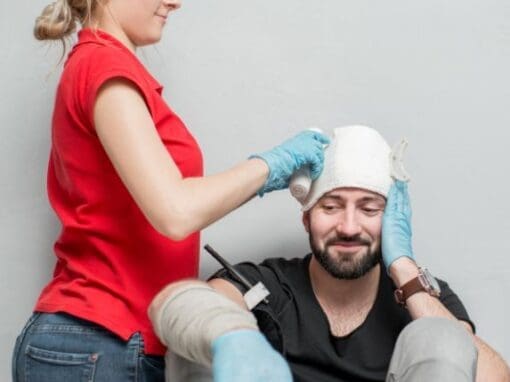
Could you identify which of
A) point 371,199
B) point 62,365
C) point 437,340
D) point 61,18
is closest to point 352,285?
point 371,199

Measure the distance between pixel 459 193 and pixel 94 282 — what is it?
86cm

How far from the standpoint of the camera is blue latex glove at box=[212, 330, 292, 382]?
0.98 meters

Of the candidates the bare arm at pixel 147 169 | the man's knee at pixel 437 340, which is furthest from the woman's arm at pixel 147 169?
the man's knee at pixel 437 340

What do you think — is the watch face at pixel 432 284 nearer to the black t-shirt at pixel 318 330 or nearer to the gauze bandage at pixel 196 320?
the black t-shirt at pixel 318 330

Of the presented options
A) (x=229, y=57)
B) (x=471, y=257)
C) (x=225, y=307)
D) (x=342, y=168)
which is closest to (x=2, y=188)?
(x=229, y=57)

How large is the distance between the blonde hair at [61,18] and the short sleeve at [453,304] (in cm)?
89

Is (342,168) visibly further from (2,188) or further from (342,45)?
(2,188)

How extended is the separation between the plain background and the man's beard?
0.21 m

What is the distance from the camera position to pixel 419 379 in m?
1.12

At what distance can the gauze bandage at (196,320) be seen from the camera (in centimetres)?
105

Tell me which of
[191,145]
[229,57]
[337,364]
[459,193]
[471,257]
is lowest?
[337,364]

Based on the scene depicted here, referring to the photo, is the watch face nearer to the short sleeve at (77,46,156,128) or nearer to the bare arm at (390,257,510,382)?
the bare arm at (390,257,510,382)

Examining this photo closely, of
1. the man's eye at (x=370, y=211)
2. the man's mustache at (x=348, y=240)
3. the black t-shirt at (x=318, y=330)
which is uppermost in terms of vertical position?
the man's eye at (x=370, y=211)

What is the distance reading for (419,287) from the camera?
62.7 inches
